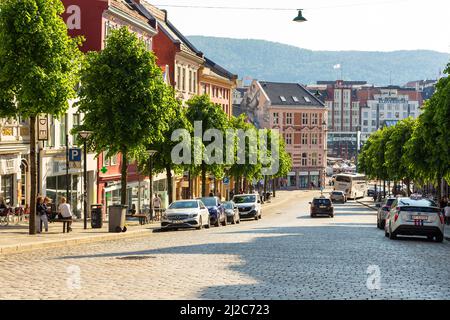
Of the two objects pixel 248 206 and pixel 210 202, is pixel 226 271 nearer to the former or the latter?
pixel 210 202

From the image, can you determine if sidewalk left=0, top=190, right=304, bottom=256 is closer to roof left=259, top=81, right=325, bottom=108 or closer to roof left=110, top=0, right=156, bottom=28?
roof left=110, top=0, right=156, bottom=28

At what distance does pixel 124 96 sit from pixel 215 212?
9349mm

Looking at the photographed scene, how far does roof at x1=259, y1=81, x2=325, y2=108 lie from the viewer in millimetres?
170875

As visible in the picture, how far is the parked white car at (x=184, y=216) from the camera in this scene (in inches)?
1598

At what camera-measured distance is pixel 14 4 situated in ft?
94.9

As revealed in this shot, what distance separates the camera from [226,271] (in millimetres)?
18406

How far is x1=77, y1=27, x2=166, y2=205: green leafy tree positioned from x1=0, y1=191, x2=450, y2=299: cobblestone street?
44.1ft

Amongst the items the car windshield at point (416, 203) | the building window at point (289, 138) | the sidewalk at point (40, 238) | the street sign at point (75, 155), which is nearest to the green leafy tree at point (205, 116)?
the street sign at point (75, 155)

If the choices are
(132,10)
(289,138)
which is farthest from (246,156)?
(289,138)

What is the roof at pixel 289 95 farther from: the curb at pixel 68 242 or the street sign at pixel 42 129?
the curb at pixel 68 242

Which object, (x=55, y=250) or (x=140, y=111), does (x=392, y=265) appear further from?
(x=140, y=111)

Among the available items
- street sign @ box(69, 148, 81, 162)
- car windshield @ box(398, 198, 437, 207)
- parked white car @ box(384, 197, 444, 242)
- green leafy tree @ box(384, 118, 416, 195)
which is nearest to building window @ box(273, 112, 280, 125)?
green leafy tree @ box(384, 118, 416, 195)

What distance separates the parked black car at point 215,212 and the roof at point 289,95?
121530 millimetres
